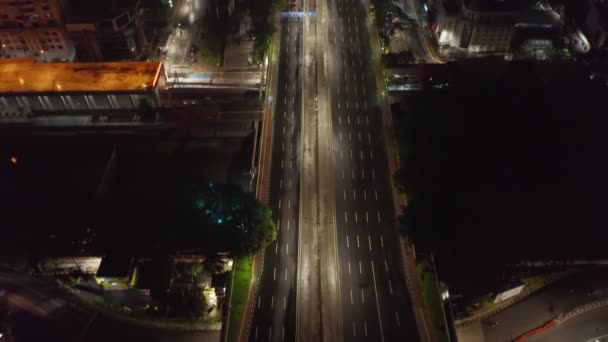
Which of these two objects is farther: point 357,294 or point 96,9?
point 96,9

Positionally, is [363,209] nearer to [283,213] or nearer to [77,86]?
[283,213]

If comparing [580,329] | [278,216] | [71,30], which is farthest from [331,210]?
[71,30]

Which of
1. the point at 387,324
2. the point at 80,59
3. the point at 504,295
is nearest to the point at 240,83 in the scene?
the point at 80,59

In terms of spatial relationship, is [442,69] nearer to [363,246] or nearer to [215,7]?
[363,246]

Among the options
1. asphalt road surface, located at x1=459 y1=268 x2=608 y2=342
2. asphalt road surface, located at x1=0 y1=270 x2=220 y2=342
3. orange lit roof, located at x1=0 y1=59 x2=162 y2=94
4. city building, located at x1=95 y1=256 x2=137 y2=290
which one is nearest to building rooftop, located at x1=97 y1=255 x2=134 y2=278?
city building, located at x1=95 y1=256 x2=137 y2=290

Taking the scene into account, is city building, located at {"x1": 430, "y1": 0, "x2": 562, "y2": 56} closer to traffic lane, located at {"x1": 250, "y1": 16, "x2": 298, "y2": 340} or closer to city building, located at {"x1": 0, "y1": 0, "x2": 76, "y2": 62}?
traffic lane, located at {"x1": 250, "y1": 16, "x2": 298, "y2": 340}

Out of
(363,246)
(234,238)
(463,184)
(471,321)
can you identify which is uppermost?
(463,184)
